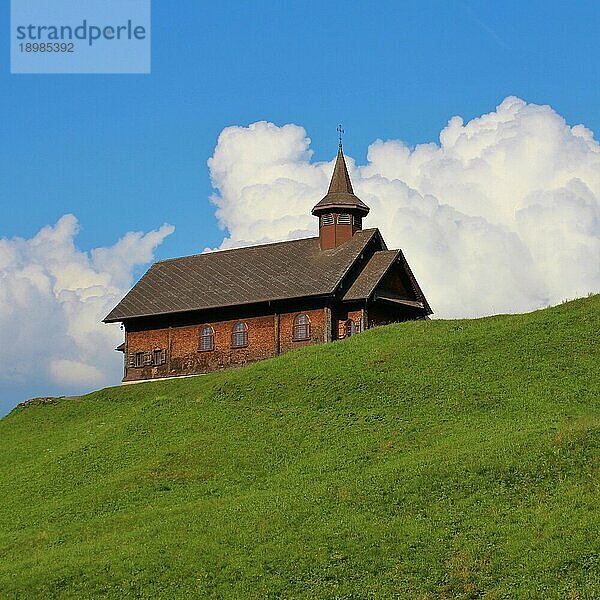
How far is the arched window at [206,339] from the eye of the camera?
59625 mm

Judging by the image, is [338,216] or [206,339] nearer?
[206,339]

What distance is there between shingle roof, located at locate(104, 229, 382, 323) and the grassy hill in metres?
7.21

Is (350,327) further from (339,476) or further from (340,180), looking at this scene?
(339,476)

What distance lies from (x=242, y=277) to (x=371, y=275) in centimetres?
775

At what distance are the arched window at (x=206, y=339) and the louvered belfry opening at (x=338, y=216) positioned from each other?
7.90 m

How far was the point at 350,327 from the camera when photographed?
57.0 m

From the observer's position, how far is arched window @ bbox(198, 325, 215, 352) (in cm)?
5962

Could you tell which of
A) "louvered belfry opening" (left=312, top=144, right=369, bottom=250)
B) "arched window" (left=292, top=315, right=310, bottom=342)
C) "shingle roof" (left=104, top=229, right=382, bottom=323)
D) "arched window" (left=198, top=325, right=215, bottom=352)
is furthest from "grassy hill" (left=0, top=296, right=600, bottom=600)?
"louvered belfry opening" (left=312, top=144, right=369, bottom=250)

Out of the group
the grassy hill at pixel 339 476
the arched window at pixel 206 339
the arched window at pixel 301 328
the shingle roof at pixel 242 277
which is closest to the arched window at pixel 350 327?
the arched window at pixel 301 328

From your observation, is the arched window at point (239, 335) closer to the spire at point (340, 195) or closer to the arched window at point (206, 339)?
the arched window at point (206, 339)

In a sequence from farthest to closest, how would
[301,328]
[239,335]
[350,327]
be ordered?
1. [239,335]
2. [301,328]
3. [350,327]

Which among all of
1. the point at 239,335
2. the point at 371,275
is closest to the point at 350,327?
the point at 371,275

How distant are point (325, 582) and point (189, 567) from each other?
12.9ft

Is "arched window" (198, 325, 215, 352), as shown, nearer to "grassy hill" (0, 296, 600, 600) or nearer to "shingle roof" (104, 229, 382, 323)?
"shingle roof" (104, 229, 382, 323)
